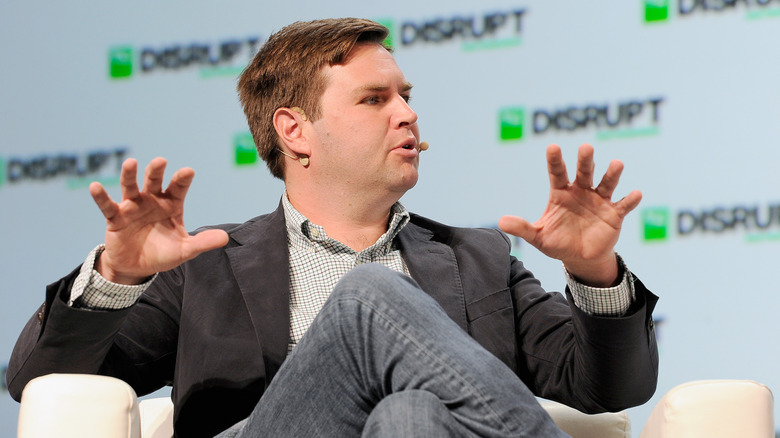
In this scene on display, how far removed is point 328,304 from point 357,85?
0.74 meters

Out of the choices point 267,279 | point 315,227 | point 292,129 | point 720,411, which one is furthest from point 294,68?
point 720,411

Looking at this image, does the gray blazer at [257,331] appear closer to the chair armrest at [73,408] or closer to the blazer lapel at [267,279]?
the blazer lapel at [267,279]

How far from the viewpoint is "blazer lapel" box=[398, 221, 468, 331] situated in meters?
1.77

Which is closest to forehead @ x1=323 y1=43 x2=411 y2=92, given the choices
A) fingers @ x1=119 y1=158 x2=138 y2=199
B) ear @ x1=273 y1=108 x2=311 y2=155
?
ear @ x1=273 y1=108 x2=311 y2=155

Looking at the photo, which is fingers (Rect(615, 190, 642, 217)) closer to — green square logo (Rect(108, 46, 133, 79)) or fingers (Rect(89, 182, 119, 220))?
fingers (Rect(89, 182, 119, 220))

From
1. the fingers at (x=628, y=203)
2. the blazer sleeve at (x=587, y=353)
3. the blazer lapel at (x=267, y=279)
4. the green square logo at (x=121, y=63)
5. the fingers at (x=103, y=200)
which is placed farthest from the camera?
the green square logo at (x=121, y=63)

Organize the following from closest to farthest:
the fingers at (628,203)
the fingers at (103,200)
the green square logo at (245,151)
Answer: the fingers at (103,200)
the fingers at (628,203)
the green square logo at (245,151)

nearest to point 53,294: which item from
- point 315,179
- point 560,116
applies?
point 315,179

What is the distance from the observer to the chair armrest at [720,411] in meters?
1.37

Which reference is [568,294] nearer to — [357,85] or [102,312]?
[357,85]

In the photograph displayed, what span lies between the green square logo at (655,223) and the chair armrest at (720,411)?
3.12 feet

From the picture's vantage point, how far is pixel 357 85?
6.18ft

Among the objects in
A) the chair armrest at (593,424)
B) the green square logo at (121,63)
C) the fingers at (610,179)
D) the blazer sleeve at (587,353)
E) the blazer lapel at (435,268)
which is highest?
the green square logo at (121,63)

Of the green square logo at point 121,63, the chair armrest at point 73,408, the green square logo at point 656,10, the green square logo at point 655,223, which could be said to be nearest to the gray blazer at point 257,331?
the chair armrest at point 73,408
